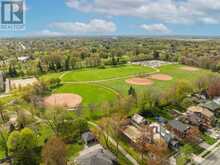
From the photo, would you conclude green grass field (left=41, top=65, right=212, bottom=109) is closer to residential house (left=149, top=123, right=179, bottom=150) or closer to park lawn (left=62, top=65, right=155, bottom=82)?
park lawn (left=62, top=65, right=155, bottom=82)

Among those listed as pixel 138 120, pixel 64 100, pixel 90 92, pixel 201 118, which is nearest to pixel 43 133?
pixel 138 120

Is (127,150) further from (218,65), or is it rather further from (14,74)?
(218,65)

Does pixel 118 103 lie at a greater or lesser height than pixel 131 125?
greater

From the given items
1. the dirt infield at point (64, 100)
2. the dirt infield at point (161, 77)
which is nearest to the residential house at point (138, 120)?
the dirt infield at point (64, 100)

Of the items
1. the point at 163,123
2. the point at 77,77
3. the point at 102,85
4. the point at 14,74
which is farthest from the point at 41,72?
the point at 163,123

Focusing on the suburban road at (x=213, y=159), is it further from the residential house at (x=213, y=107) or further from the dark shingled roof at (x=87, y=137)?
the dark shingled roof at (x=87, y=137)

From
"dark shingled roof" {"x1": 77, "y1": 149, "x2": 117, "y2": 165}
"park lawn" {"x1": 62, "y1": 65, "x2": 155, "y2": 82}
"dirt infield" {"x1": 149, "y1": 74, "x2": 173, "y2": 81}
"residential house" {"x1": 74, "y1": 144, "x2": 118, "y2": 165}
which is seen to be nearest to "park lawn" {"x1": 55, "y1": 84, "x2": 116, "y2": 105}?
"park lawn" {"x1": 62, "y1": 65, "x2": 155, "y2": 82}

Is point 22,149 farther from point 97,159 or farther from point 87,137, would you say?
point 97,159
